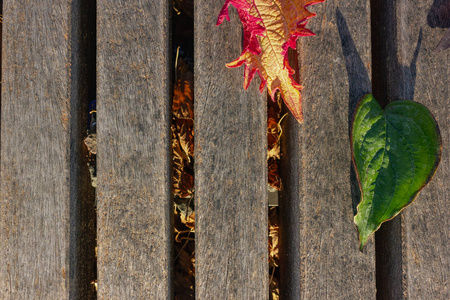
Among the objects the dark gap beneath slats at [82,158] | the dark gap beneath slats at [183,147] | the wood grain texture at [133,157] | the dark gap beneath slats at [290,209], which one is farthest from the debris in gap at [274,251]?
the dark gap beneath slats at [82,158]

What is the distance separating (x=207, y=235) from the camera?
0.96 meters

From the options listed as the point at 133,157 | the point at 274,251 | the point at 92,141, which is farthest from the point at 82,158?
the point at 274,251

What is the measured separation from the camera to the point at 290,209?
104 cm

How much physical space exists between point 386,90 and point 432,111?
165 millimetres

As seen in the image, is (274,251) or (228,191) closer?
(228,191)

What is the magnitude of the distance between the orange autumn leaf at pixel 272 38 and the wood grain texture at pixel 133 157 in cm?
28

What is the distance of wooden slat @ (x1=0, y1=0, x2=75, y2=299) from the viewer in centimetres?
98

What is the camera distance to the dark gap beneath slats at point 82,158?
999 mm

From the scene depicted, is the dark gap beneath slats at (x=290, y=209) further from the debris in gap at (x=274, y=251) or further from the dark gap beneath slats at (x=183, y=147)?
the dark gap beneath slats at (x=183, y=147)

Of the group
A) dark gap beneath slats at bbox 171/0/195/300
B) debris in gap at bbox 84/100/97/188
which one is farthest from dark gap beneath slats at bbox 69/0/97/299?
dark gap beneath slats at bbox 171/0/195/300

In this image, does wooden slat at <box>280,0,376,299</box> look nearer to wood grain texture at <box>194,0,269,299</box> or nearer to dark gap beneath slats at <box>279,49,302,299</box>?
dark gap beneath slats at <box>279,49,302,299</box>

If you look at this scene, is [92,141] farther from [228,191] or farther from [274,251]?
[274,251]

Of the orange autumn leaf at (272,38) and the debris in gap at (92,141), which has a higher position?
the orange autumn leaf at (272,38)

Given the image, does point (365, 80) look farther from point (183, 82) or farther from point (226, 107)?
point (183, 82)
